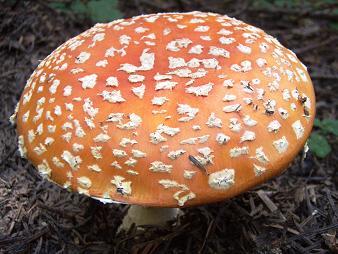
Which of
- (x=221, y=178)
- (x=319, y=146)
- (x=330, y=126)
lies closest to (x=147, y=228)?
(x=221, y=178)

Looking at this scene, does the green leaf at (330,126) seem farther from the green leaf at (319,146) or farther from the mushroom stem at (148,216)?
the mushroom stem at (148,216)

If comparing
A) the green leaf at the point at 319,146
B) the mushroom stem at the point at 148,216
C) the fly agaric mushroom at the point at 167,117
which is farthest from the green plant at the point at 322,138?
the mushroom stem at the point at 148,216

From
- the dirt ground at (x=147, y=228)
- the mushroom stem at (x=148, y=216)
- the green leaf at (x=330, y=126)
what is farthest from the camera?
the green leaf at (x=330, y=126)

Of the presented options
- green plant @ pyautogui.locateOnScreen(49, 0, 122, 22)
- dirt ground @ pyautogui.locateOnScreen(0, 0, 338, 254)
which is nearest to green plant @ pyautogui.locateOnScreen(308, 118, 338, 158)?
dirt ground @ pyautogui.locateOnScreen(0, 0, 338, 254)

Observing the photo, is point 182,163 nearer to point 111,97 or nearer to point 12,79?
point 111,97

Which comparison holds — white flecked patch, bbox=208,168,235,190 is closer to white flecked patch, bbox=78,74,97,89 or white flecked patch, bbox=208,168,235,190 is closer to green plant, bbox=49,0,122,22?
white flecked patch, bbox=78,74,97,89

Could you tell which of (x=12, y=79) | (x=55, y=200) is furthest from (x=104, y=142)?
(x=12, y=79)
